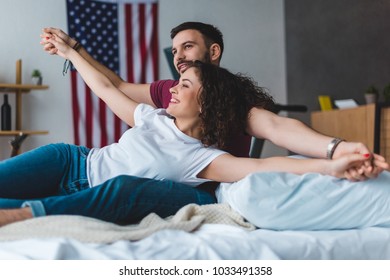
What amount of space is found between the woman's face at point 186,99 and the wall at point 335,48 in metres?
3.26

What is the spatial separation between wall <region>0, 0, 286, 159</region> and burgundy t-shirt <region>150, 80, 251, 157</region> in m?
2.91

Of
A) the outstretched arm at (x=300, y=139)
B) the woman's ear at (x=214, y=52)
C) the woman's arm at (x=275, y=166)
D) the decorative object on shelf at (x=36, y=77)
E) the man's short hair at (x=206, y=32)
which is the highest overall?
the man's short hair at (x=206, y=32)

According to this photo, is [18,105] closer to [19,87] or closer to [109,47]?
[19,87]

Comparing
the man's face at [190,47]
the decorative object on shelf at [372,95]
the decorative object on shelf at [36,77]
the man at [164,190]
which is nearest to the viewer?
the man at [164,190]

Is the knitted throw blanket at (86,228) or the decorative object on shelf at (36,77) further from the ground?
the decorative object on shelf at (36,77)

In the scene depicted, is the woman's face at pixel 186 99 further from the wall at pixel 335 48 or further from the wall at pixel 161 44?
the wall at pixel 161 44

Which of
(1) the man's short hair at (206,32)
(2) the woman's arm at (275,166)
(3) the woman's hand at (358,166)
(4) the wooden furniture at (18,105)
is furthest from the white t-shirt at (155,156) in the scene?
(4) the wooden furniture at (18,105)

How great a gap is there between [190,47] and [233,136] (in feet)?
1.99

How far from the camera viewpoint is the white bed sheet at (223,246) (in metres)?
1.03

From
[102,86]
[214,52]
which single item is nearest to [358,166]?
[102,86]

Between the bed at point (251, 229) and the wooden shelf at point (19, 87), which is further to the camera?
the wooden shelf at point (19, 87)

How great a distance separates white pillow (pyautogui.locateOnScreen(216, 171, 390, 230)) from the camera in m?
1.28
